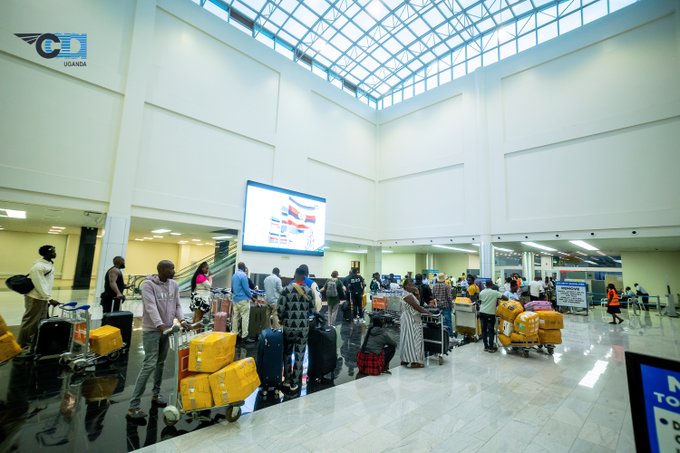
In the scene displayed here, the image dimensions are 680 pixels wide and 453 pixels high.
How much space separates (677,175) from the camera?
10.4 metres

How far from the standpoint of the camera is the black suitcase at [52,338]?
16.5 ft

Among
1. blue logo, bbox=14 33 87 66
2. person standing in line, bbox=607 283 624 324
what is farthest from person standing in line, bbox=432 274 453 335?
blue logo, bbox=14 33 87 66

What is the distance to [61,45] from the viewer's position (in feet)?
30.2

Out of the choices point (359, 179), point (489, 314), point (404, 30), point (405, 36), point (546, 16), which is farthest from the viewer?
point (359, 179)

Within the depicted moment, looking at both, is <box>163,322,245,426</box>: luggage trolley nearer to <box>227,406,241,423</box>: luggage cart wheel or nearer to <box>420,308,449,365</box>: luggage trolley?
<box>227,406,241,423</box>: luggage cart wheel

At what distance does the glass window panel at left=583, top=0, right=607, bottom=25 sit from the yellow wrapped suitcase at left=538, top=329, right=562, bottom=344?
1463cm

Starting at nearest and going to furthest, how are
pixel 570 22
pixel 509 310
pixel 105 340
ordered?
pixel 105 340 < pixel 509 310 < pixel 570 22

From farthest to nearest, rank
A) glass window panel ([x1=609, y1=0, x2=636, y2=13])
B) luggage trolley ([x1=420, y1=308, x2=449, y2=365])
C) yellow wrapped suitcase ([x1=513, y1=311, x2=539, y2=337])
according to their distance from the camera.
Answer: glass window panel ([x1=609, y1=0, x2=636, y2=13])
yellow wrapped suitcase ([x1=513, y1=311, x2=539, y2=337])
luggage trolley ([x1=420, y1=308, x2=449, y2=365])

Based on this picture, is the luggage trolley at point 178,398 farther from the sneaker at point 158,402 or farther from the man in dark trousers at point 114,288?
the man in dark trousers at point 114,288

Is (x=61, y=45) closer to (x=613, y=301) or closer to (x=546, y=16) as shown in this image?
(x=546, y=16)

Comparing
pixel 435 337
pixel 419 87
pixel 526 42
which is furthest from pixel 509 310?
pixel 419 87

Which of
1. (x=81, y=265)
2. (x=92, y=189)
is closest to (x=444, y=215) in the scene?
(x=92, y=189)

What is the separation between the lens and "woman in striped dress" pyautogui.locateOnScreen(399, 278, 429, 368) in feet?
17.6

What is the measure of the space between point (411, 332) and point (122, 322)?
550 cm
